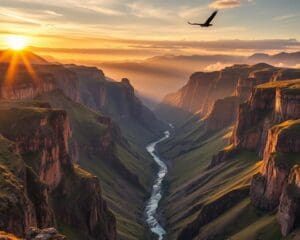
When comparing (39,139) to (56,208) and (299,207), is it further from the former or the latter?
(299,207)

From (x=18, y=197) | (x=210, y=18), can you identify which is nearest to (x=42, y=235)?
(x=210, y=18)

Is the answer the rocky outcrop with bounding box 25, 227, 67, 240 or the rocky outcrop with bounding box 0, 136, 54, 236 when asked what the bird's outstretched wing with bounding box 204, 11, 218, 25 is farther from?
the rocky outcrop with bounding box 0, 136, 54, 236

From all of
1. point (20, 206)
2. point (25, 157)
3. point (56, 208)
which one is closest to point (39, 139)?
point (25, 157)

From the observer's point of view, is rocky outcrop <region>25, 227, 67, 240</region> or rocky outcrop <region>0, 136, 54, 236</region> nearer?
rocky outcrop <region>25, 227, 67, 240</region>

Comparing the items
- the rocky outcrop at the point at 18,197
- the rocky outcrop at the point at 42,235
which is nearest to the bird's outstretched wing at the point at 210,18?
the rocky outcrop at the point at 42,235

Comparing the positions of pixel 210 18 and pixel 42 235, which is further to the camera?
pixel 42 235

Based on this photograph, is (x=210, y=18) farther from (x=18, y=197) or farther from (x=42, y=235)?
(x=18, y=197)

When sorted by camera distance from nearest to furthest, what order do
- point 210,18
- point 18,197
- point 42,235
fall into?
point 210,18
point 42,235
point 18,197

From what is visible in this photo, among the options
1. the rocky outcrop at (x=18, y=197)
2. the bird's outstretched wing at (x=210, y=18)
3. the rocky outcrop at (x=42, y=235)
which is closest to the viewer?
the bird's outstretched wing at (x=210, y=18)

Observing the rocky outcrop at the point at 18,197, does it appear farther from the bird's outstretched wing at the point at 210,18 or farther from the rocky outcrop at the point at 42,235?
the bird's outstretched wing at the point at 210,18

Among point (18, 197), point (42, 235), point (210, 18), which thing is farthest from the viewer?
point (18, 197)

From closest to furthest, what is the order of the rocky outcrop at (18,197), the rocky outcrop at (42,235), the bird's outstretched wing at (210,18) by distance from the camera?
1. the bird's outstretched wing at (210,18)
2. the rocky outcrop at (42,235)
3. the rocky outcrop at (18,197)

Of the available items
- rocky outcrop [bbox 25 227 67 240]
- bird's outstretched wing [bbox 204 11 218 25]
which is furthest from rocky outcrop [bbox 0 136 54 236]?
bird's outstretched wing [bbox 204 11 218 25]
